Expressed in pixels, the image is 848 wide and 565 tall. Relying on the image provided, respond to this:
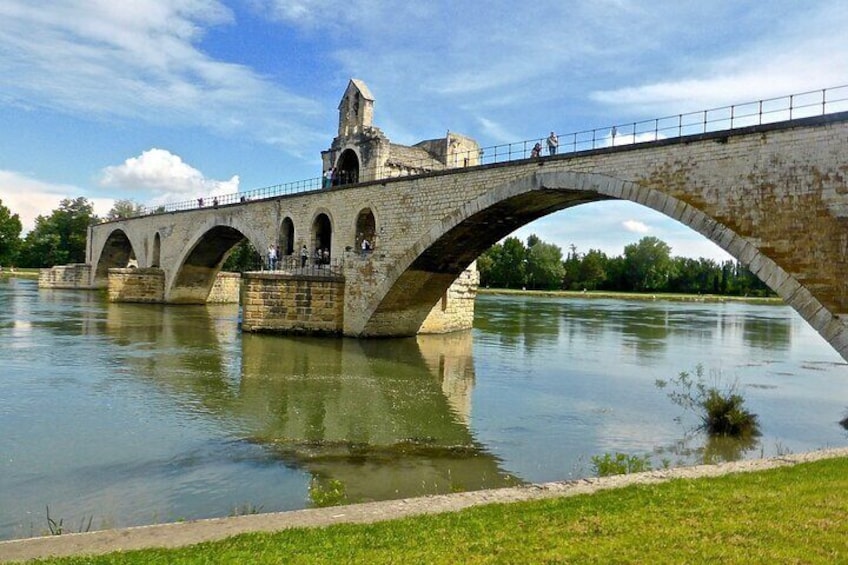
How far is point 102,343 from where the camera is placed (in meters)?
22.2

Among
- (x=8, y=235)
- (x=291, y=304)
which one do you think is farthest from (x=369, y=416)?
(x=8, y=235)

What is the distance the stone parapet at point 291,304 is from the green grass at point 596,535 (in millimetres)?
20194

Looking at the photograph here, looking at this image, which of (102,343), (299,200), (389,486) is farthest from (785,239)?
(299,200)

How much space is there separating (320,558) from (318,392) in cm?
1075

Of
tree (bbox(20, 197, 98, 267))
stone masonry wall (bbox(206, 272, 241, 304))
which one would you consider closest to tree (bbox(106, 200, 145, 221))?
tree (bbox(20, 197, 98, 267))

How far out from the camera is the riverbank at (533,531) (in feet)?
15.4

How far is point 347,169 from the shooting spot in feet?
112

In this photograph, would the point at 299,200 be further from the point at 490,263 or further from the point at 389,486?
the point at 490,263

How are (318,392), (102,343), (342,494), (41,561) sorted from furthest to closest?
1. (102,343)
2. (318,392)
3. (342,494)
4. (41,561)

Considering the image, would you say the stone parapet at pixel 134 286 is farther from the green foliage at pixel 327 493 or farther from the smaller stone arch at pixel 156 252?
the green foliage at pixel 327 493

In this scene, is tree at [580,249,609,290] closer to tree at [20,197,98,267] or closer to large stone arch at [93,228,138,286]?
large stone arch at [93,228,138,286]

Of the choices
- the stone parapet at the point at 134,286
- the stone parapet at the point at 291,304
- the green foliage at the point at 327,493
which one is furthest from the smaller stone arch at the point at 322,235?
the green foliage at the point at 327,493

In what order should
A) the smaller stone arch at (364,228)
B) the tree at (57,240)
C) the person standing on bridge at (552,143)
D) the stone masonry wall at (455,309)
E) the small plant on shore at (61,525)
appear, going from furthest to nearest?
Answer: the tree at (57,240), the stone masonry wall at (455,309), the smaller stone arch at (364,228), the person standing on bridge at (552,143), the small plant on shore at (61,525)

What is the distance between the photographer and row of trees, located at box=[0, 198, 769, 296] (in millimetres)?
88500
